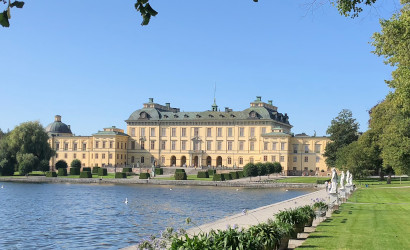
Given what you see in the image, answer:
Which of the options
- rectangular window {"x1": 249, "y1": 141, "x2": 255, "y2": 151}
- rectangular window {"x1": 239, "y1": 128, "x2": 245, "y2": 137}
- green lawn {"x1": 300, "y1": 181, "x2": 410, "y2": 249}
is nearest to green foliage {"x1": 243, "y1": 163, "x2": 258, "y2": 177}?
rectangular window {"x1": 249, "y1": 141, "x2": 255, "y2": 151}

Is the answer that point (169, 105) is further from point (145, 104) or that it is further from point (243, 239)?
point (243, 239)

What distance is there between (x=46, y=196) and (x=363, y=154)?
3257 centimetres

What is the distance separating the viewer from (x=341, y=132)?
76.4 metres

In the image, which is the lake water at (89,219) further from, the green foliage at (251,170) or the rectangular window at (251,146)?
the rectangular window at (251,146)

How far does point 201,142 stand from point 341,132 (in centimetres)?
2837

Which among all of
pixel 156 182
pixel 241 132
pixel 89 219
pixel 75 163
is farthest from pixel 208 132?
pixel 89 219

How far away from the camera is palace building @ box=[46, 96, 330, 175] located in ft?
295

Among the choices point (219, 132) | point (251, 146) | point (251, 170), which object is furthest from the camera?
point (219, 132)

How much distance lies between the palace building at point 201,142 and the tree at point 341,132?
11.4 m

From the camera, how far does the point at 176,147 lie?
9756 centimetres

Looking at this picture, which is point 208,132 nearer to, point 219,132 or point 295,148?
point 219,132

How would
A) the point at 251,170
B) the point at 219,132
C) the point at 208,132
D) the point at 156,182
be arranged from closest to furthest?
the point at 156,182
the point at 251,170
the point at 219,132
the point at 208,132

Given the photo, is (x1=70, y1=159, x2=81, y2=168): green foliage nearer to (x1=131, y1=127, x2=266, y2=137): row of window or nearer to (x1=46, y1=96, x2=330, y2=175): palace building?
(x1=46, y1=96, x2=330, y2=175): palace building

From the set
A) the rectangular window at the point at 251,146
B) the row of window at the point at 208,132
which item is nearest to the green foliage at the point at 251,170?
the rectangular window at the point at 251,146
